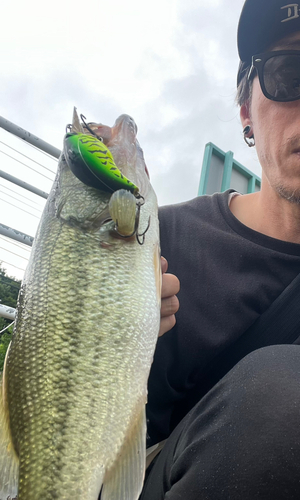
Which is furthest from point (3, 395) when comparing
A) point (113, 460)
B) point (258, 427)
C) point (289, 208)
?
point (289, 208)

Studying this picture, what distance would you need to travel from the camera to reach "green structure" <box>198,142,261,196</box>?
3.83 metres

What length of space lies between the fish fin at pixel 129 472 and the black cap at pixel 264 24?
175 centimetres

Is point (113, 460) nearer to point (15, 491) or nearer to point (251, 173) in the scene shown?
point (15, 491)

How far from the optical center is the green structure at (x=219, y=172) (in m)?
3.83

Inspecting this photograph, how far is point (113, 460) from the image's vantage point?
0.90 meters

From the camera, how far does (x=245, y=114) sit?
6.94 feet

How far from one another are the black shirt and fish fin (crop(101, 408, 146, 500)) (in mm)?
572

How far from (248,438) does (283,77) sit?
4.77 ft

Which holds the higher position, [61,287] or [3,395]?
[61,287]

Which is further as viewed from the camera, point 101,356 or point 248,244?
point 248,244

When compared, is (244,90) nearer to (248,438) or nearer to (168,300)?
(168,300)

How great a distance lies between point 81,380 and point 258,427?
1.44 ft

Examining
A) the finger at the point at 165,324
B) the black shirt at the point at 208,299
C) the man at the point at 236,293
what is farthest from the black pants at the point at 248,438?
the black shirt at the point at 208,299

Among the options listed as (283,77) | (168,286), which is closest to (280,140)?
(283,77)
